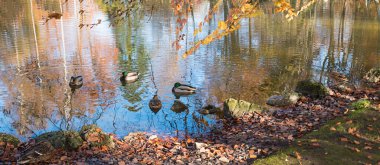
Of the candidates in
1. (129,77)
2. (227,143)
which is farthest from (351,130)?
(129,77)

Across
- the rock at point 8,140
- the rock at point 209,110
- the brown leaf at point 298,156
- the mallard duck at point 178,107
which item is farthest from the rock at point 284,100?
the rock at point 8,140

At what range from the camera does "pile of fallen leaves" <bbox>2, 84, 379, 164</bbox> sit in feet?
22.8

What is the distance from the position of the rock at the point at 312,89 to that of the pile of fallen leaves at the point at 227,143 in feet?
3.77

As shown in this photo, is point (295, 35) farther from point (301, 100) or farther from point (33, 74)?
point (33, 74)

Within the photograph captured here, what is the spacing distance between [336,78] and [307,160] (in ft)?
34.3

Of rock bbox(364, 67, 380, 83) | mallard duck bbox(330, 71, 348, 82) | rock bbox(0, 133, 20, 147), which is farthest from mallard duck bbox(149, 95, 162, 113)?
rock bbox(364, 67, 380, 83)

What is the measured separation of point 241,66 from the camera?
55.9 feet

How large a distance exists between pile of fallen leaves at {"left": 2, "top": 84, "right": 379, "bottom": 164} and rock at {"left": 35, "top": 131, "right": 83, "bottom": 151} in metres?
0.17

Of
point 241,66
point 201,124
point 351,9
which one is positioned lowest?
point 201,124

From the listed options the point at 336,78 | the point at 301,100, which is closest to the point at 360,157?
the point at 301,100

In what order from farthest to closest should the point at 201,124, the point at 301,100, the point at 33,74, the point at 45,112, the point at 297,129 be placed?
the point at 33,74
the point at 301,100
the point at 45,112
the point at 201,124
the point at 297,129

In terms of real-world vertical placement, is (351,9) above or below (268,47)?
above

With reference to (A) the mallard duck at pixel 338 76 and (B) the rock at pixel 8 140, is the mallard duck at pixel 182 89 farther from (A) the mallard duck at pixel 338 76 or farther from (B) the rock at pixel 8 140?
(A) the mallard duck at pixel 338 76

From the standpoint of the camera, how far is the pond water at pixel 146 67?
10.9m
